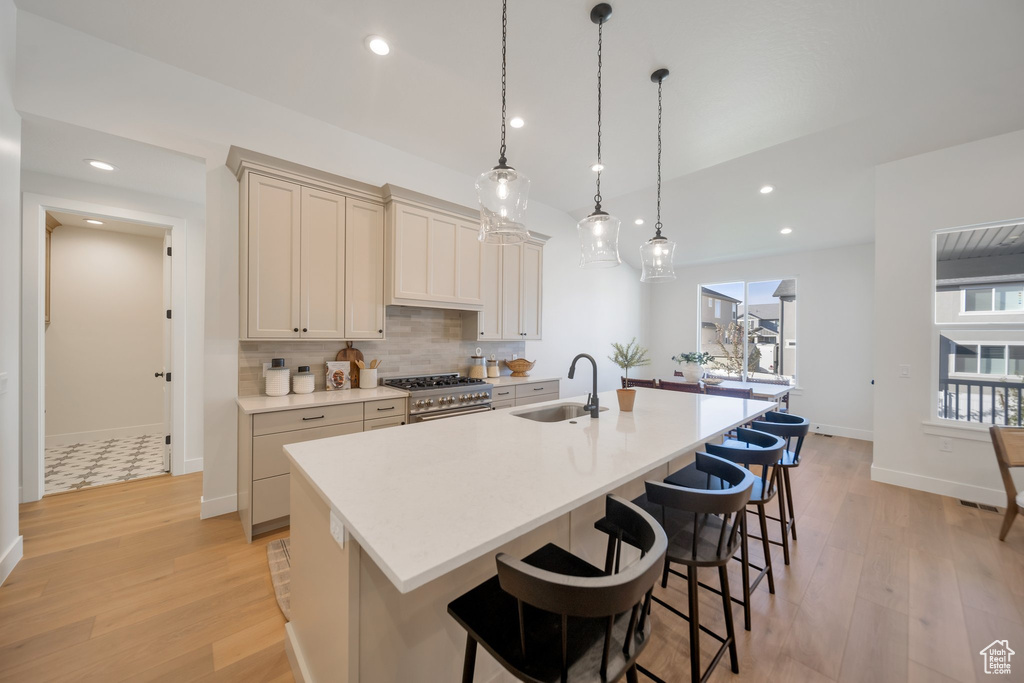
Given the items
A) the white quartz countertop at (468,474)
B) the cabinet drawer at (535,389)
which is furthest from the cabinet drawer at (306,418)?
the cabinet drawer at (535,389)

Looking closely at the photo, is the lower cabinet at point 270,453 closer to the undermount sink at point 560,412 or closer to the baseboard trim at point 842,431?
the undermount sink at point 560,412

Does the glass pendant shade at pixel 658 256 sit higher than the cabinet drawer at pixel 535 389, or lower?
higher

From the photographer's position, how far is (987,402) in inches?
120

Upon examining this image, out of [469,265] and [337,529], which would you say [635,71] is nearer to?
[469,265]

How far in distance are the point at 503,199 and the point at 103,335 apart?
17.9ft

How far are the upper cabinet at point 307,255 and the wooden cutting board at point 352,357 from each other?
0.24 meters

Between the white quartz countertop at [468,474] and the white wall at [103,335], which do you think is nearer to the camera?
the white quartz countertop at [468,474]

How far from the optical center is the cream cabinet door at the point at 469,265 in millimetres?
3592

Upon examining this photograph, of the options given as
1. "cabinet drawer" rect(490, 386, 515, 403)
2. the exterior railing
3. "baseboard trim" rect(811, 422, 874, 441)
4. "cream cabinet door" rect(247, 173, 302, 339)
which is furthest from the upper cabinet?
"baseboard trim" rect(811, 422, 874, 441)

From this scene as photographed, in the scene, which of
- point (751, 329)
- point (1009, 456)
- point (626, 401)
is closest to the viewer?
point (626, 401)

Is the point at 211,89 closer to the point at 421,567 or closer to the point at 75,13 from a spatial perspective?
the point at 75,13

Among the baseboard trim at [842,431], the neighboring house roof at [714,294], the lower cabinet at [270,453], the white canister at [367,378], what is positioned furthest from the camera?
the neighboring house roof at [714,294]

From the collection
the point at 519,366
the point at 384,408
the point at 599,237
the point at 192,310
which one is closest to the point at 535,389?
the point at 519,366

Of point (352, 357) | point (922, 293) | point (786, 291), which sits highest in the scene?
point (786, 291)
